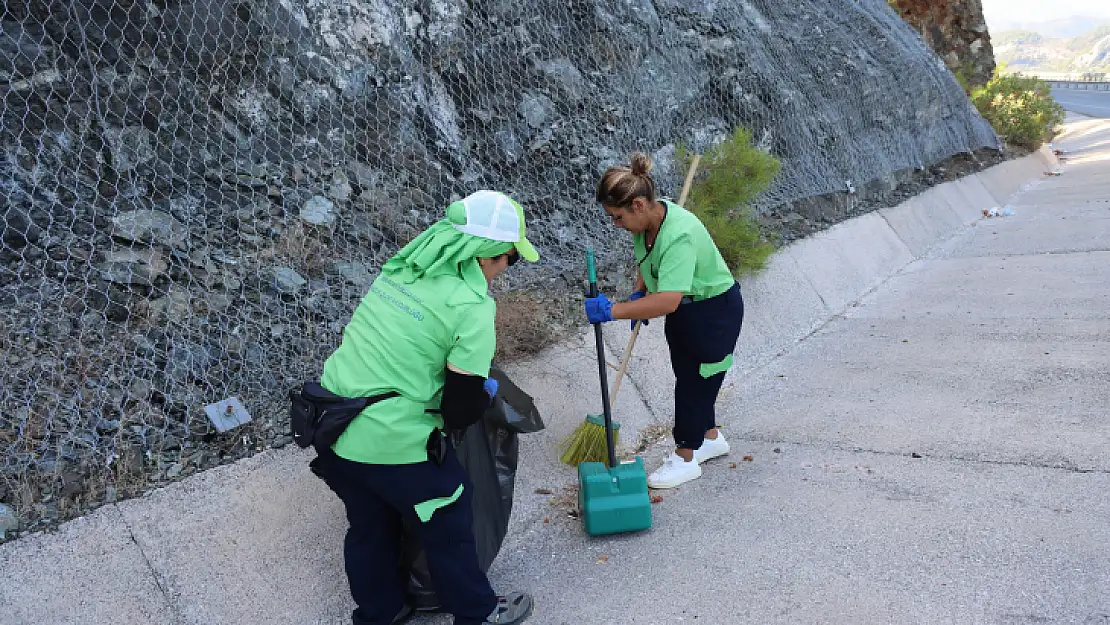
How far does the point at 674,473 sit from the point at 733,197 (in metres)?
2.60

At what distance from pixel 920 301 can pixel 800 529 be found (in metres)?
3.66

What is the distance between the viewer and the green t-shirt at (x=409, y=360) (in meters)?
2.04

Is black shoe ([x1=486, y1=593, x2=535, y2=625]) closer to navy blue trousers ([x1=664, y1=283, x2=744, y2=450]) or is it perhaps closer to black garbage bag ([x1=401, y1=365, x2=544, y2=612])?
black garbage bag ([x1=401, y1=365, x2=544, y2=612])

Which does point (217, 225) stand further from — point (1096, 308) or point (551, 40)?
point (1096, 308)

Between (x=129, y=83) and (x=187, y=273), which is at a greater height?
(x=129, y=83)

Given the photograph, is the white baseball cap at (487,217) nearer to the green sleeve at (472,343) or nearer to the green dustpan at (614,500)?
the green sleeve at (472,343)

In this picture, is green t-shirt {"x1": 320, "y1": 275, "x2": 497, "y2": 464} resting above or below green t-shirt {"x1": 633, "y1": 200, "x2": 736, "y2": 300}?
below

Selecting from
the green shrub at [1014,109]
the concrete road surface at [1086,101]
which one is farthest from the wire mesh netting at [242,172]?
the concrete road surface at [1086,101]

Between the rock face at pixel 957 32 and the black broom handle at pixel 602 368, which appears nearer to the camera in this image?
the black broom handle at pixel 602 368

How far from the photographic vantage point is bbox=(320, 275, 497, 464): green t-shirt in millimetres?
2043

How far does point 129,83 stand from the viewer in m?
3.91

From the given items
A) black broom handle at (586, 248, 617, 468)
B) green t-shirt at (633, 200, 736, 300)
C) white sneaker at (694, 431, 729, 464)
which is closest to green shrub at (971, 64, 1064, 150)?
white sneaker at (694, 431, 729, 464)


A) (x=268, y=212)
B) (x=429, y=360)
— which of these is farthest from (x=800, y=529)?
(x=268, y=212)

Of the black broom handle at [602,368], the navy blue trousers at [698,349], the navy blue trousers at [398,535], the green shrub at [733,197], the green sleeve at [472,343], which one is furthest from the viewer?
the green shrub at [733,197]
